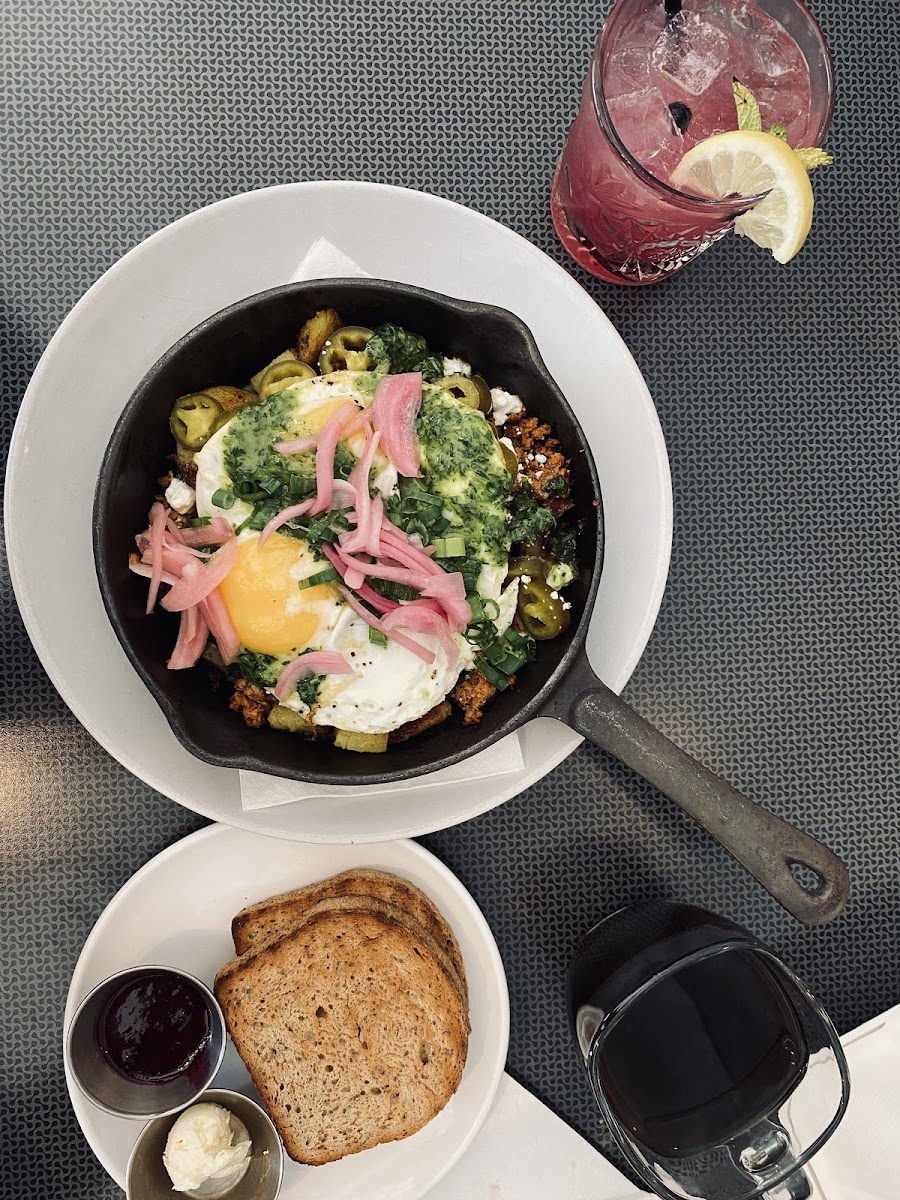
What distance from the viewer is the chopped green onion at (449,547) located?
7.61ft

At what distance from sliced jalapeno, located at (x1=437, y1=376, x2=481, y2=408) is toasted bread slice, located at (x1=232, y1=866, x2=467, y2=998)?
1.45 metres

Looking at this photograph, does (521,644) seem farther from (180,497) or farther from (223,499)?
(180,497)

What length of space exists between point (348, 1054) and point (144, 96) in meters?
2.96

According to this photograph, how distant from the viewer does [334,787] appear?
2609mm

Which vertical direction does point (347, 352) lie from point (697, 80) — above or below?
below

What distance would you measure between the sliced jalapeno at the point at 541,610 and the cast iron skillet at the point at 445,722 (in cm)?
3

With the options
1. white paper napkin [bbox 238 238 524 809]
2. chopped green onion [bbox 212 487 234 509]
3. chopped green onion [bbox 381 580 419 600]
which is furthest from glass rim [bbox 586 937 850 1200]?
chopped green onion [bbox 212 487 234 509]

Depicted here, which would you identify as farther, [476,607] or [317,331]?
[317,331]

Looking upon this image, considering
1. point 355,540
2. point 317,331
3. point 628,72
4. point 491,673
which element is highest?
point 628,72

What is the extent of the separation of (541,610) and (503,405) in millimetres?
569

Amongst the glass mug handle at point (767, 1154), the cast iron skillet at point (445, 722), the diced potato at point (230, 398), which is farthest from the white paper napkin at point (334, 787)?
the glass mug handle at point (767, 1154)

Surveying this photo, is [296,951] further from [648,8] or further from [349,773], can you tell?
[648,8]

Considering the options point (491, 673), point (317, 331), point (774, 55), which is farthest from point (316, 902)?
point (774, 55)

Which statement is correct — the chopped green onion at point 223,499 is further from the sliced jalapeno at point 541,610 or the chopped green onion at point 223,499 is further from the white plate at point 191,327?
the sliced jalapeno at point 541,610
